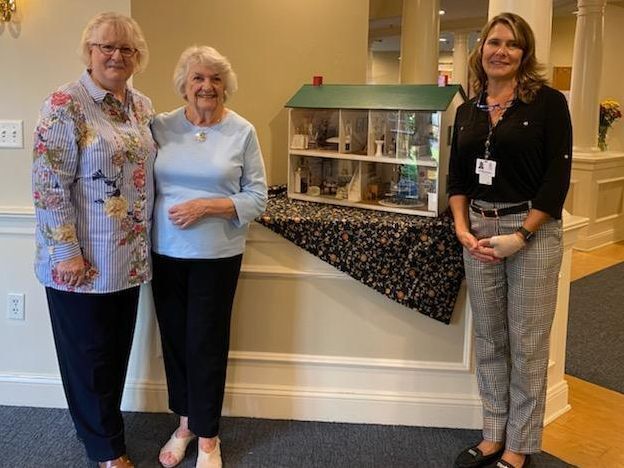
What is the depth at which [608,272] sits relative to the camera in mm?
5250

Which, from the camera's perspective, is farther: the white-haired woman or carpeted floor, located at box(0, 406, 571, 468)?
carpeted floor, located at box(0, 406, 571, 468)

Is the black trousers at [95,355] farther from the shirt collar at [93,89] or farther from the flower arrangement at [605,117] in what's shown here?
the flower arrangement at [605,117]

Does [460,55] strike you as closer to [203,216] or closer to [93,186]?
[203,216]

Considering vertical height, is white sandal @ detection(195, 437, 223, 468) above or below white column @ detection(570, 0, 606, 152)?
below

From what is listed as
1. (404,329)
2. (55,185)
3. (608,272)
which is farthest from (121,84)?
(608,272)

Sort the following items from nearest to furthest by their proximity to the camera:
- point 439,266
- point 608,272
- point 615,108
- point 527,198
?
point 527,198 → point 439,266 → point 608,272 → point 615,108

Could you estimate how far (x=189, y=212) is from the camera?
207 centimetres

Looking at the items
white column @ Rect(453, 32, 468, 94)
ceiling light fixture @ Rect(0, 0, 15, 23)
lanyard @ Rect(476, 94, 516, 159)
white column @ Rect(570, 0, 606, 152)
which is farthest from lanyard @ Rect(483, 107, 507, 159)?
white column @ Rect(453, 32, 468, 94)

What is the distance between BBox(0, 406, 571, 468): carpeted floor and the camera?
2.36 m

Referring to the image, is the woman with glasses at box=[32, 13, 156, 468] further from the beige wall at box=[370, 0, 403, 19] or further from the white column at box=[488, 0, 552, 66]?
the beige wall at box=[370, 0, 403, 19]

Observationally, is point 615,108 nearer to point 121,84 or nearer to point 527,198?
point 527,198

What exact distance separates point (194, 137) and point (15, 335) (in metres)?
1.27

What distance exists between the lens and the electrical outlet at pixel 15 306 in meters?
2.66

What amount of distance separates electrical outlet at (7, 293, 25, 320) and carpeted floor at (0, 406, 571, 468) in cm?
39
